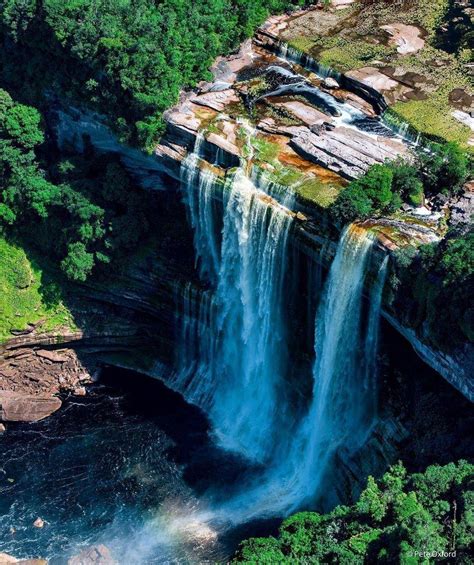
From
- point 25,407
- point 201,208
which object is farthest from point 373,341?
point 25,407

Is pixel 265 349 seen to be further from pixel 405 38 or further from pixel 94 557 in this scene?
pixel 405 38

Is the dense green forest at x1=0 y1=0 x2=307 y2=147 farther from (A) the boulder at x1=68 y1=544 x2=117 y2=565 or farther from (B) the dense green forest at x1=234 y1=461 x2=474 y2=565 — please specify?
(B) the dense green forest at x1=234 y1=461 x2=474 y2=565

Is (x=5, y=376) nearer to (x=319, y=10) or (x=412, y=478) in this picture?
(x=412, y=478)

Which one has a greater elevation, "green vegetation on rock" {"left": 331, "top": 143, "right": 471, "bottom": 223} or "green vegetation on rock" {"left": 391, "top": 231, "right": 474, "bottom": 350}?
"green vegetation on rock" {"left": 331, "top": 143, "right": 471, "bottom": 223}

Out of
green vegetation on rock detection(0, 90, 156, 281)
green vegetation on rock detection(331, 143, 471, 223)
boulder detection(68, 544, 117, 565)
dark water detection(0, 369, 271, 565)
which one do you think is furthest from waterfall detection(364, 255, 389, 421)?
green vegetation on rock detection(0, 90, 156, 281)

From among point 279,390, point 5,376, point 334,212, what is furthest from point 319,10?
point 5,376

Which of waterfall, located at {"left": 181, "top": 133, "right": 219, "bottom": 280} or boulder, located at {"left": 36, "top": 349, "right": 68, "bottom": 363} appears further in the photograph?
boulder, located at {"left": 36, "top": 349, "right": 68, "bottom": 363}
